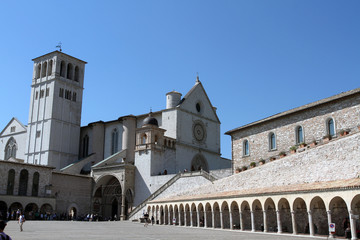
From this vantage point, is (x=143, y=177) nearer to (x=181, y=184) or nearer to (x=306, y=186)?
(x=181, y=184)

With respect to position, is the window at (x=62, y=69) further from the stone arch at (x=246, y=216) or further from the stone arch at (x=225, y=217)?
the stone arch at (x=246, y=216)

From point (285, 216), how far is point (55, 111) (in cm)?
4556

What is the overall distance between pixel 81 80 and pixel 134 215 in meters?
30.2

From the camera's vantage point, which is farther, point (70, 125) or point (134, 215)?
point (70, 125)

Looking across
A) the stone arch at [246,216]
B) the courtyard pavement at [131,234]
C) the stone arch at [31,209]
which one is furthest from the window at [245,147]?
the stone arch at [31,209]

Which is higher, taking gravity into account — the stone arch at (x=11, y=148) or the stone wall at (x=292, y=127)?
the stone arch at (x=11, y=148)

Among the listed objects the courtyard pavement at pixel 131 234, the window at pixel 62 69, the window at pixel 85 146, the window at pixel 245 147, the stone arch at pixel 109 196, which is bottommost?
the courtyard pavement at pixel 131 234

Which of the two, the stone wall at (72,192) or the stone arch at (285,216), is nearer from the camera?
the stone arch at (285,216)

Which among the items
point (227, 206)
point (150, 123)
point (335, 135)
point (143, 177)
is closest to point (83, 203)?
point (143, 177)

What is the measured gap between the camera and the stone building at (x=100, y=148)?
4941cm

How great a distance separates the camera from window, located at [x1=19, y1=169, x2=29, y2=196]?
4731 cm

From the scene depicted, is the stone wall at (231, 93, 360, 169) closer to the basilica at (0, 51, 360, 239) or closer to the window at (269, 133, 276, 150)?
the basilica at (0, 51, 360, 239)

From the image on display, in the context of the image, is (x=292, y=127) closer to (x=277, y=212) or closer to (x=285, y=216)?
(x=285, y=216)

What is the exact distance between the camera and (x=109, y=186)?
55.4 meters
